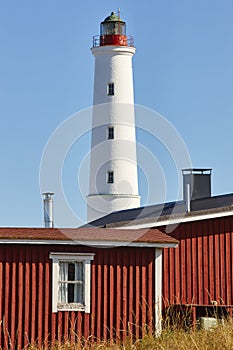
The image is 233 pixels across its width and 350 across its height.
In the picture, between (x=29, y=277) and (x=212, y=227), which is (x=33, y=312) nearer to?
(x=29, y=277)

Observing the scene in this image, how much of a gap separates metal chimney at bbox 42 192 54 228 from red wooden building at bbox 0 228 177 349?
27.0 ft

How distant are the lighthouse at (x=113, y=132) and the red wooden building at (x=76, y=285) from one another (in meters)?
25.1

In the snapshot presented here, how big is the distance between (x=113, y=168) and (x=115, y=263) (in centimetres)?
2629

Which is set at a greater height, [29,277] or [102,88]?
[102,88]

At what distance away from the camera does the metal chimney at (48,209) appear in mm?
29453

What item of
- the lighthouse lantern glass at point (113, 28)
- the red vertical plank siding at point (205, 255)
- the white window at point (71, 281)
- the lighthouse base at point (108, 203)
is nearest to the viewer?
the white window at point (71, 281)

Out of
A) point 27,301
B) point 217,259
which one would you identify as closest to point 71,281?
point 27,301

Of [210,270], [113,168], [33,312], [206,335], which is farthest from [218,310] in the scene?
[113,168]

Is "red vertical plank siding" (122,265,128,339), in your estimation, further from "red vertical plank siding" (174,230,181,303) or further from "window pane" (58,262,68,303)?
"red vertical plank siding" (174,230,181,303)

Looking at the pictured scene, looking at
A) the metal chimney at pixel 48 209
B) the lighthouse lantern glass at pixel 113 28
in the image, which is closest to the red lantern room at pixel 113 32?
the lighthouse lantern glass at pixel 113 28

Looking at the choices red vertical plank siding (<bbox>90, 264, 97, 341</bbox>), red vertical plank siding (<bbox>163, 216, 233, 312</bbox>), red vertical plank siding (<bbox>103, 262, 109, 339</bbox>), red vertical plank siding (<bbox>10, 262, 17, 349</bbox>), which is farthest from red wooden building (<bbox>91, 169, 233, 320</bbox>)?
red vertical plank siding (<bbox>10, 262, 17, 349</bbox>)

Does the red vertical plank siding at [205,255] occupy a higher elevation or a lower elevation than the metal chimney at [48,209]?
lower

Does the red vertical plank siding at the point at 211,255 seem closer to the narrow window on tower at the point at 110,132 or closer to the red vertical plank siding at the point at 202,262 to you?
the red vertical plank siding at the point at 202,262

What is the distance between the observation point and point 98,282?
2077 cm
